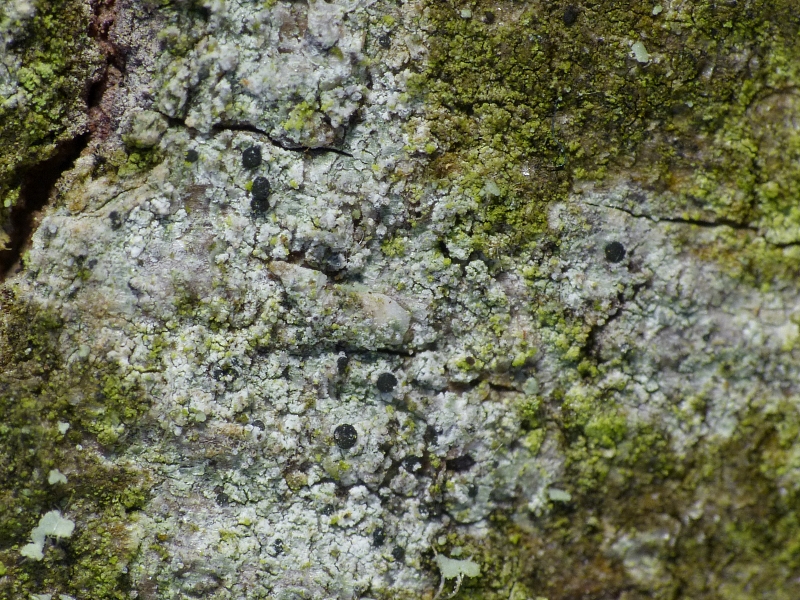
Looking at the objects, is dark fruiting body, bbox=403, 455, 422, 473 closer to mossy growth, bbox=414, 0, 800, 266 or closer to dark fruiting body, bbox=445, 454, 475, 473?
dark fruiting body, bbox=445, 454, 475, 473

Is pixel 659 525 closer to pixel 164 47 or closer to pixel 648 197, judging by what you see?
pixel 648 197

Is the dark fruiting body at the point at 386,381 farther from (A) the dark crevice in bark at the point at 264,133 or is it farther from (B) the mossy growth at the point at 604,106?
(A) the dark crevice in bark at the point at 264,133

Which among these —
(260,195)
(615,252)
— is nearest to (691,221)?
(615,252)

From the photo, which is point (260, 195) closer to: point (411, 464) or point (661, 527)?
point (411, 464)

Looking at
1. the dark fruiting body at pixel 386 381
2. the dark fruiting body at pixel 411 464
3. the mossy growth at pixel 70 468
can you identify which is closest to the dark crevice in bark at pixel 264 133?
the dark fruiting body at pixel 386 381

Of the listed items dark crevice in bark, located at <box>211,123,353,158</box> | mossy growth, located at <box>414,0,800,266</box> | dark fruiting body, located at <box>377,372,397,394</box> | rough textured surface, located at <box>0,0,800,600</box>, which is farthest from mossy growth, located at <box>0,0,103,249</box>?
dark fruiting body, located at <box>377,372,397,394</box>

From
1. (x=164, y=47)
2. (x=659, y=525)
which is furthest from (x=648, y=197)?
(x=164, y=47)
